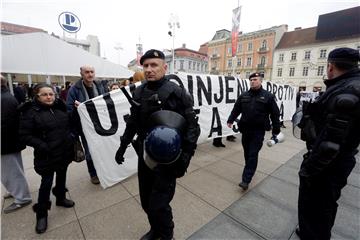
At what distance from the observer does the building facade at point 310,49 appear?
103ft

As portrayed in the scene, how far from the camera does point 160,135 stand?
1.43m

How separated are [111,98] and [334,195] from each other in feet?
10.8

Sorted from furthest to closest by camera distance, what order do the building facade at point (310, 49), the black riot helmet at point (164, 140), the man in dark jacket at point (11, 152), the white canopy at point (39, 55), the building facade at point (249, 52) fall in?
the building facade at point (249, 52) → the building facade at point (310, 49) → the white canopy at point (39, 55) → the man in dark jacket at point (11, 152) → the black riot helmet at point (164, 140)

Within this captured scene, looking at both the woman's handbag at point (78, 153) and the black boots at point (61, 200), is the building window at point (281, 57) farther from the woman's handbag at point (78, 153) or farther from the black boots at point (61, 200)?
the black boots at point (61, 200)

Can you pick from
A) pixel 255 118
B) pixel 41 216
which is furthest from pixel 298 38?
pixel 41 216

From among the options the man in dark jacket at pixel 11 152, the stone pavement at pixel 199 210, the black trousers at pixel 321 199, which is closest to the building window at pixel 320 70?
the stone pavement at pixel 199 210

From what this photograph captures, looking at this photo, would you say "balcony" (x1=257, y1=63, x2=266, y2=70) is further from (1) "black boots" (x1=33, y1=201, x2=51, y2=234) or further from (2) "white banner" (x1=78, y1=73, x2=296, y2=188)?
(1) "black boots" (x1=33, y1=201, x2=51, y2=234)

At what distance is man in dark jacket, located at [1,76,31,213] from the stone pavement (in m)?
0.19

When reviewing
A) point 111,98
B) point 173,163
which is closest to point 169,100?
point 173,163

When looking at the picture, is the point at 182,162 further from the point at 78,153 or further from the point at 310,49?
the point at 310,49

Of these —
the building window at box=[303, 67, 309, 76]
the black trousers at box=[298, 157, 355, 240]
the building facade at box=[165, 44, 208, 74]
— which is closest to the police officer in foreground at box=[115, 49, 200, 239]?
the black trousers at box=[298, 157, 355, 240]

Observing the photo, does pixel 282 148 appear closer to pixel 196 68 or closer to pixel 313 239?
pixel 313 239

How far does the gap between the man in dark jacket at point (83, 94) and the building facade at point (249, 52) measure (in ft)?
115

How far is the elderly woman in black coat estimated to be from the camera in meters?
2.12
